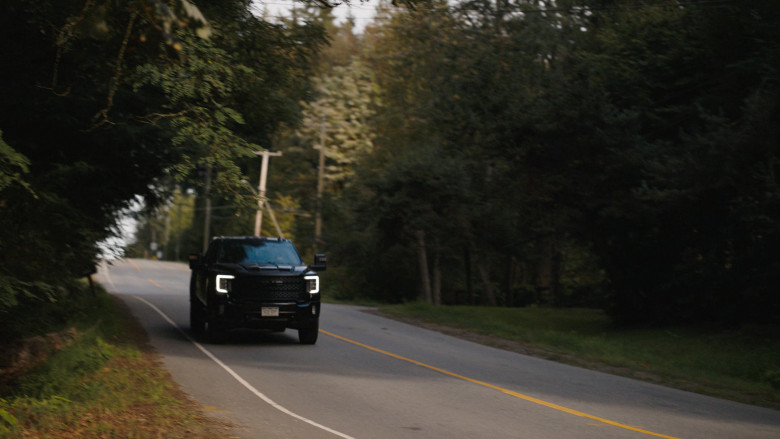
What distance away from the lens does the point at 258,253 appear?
54.4ft

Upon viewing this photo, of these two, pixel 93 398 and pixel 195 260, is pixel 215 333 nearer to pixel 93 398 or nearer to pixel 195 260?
pixel 195 260

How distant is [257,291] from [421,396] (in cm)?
541

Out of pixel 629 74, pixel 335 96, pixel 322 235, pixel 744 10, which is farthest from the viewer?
pixel 335 96

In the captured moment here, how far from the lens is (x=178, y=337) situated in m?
17.0

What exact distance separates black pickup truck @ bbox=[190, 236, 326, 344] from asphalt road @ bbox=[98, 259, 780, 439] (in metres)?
0.53

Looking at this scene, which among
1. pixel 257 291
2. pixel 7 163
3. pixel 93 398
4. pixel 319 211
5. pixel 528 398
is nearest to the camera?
pixel 93 398

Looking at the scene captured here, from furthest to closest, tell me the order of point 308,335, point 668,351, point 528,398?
point 668,351
point 308,335
point 528,398

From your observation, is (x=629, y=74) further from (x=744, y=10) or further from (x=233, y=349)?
(x=233, y=349)

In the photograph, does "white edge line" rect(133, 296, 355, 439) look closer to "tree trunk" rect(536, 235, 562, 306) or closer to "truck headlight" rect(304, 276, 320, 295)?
"truck headlight" rect(304, 276, 320, 295)

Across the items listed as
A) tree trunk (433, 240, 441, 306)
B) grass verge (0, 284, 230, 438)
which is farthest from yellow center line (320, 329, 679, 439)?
tree trunk (433, 240, 441, 306)

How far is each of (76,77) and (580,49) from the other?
20523 mm

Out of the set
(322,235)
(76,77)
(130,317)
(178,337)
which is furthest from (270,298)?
(322,235)

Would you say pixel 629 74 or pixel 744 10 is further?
pixel 629 74

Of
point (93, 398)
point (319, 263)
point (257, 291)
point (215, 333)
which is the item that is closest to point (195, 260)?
point (215, 333)
